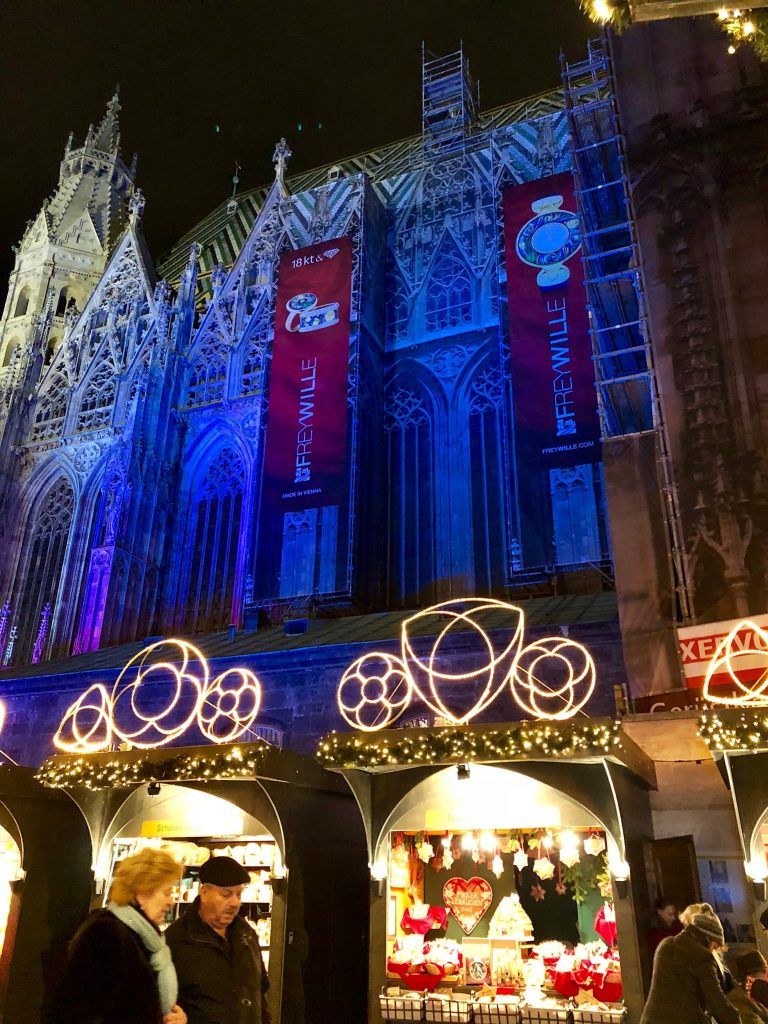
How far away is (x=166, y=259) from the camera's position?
35.7 metres

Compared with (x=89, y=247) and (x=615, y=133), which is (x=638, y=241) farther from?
(x=89, y=247)

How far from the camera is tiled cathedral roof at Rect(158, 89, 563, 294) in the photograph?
2853 centimetres

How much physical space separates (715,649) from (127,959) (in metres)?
10.7

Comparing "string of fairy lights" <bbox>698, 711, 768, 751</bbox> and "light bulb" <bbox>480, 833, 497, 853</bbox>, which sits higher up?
"string of fairy lights" <bbox>698, 711, 768, 751</bbox>

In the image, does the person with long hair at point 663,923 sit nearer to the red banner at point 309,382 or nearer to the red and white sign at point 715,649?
the red and white sign at point 715,649

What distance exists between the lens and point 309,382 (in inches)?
874

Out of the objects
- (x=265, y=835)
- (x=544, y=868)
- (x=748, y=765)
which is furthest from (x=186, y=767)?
(x=748, y=765)

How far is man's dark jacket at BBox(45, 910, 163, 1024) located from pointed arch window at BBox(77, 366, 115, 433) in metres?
24.5

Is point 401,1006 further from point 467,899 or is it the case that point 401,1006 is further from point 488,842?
point 488,842

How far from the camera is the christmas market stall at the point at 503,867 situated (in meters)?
8.02

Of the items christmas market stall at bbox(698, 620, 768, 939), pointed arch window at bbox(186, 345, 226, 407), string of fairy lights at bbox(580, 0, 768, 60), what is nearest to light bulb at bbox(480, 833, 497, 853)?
christmas market stall at bbox(698, 620, 768, 939)

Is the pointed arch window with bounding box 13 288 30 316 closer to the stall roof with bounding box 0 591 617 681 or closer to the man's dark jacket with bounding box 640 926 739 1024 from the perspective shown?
the stall roof with bounding box 0 591 617 681

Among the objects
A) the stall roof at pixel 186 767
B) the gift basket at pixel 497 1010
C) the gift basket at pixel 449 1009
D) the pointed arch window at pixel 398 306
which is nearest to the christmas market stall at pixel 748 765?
the gift basket at pixel 497 1010

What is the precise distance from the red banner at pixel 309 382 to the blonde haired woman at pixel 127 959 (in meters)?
16.2
